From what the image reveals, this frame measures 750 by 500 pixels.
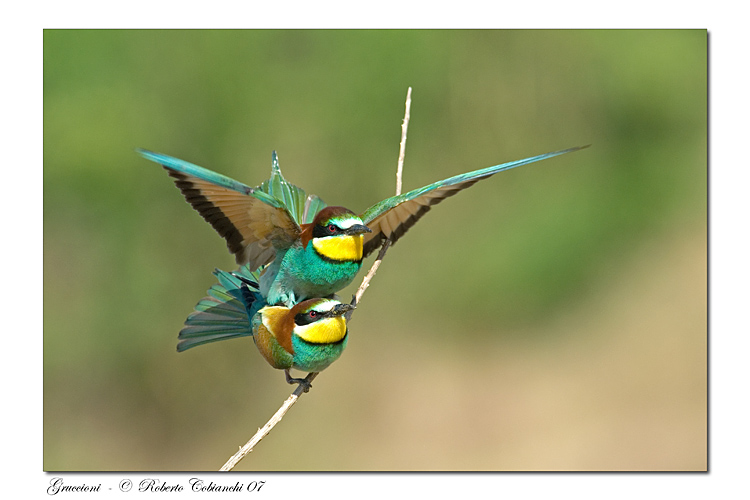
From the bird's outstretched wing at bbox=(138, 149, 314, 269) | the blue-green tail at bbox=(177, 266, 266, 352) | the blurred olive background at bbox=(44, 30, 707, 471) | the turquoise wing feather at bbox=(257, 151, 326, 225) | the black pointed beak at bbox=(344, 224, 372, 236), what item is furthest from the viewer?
the blurred olive background at bbox=(44, 30, 707, 471)

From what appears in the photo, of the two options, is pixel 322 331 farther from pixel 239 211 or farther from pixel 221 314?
pixel 221 314

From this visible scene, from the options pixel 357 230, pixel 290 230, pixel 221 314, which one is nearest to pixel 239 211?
pixel 290 230

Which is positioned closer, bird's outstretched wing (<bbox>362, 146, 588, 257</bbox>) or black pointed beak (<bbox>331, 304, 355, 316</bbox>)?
black pointed beak (<bbox>331, 304, 355, 316</bbox>)

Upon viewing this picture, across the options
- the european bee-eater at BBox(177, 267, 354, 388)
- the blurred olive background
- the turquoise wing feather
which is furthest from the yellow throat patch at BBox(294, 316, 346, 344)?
the blurred olive background

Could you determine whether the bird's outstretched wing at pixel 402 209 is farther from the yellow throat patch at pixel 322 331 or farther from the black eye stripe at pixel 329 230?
the yellow throat patch at pixel 322 331

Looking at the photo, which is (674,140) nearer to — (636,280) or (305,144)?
(636,280)

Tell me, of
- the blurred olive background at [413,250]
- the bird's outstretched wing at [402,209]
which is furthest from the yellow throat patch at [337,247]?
the blurred olive background at [413,250]

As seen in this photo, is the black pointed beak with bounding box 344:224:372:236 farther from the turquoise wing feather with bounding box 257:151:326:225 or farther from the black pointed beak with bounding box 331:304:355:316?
the turquoise wing feather with bounding box 257:151:326:225
